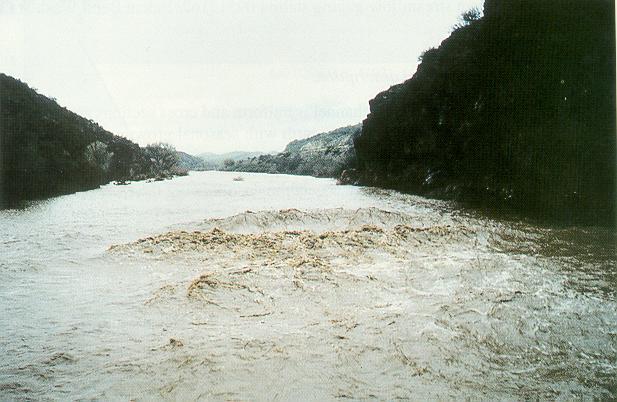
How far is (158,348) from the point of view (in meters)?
4.79

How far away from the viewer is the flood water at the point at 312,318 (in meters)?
4.06

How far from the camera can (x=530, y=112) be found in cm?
1716

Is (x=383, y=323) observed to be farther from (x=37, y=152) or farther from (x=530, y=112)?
(x=37, y=152)

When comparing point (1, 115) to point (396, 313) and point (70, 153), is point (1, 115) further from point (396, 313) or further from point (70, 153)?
point (396, 313)

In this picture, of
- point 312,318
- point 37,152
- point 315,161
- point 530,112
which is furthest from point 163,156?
point 312,318

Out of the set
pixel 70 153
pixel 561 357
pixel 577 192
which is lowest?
pixel 561 357

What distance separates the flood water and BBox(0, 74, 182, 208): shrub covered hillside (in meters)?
18.8

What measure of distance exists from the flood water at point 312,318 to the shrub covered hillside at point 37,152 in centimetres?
1878

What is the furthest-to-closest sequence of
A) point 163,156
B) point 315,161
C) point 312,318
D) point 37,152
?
1. point 315,161
2. point 163,156
3. point 37,152
4. point 312,318

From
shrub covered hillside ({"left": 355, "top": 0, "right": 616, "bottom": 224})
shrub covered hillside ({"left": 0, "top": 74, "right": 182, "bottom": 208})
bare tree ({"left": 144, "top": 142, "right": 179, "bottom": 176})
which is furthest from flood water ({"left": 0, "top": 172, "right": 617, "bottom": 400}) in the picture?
bare tree ({"left": 144, "top": 142, "right": 179, "bottom": 176})

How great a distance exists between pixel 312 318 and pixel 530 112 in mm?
16562

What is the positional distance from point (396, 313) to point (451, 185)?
2155 centimetres

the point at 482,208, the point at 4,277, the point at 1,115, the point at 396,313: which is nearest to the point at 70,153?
the point at 1,115

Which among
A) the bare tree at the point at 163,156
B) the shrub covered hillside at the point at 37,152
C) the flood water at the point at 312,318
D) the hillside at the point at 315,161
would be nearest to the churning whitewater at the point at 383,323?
the flood water at the point at 312,318
